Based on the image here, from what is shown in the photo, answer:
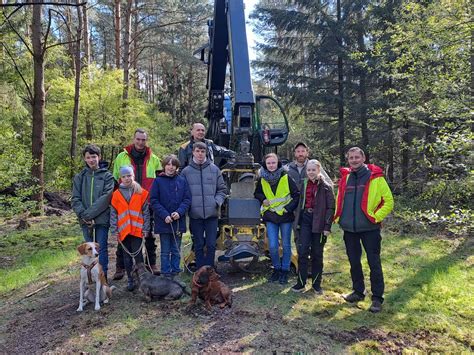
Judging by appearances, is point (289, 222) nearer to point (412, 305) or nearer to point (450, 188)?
point (412, 305)

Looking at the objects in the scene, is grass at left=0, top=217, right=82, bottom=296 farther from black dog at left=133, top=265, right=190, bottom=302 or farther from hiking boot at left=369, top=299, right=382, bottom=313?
hiking boot at left=369, top=299, right=382, bottom=313

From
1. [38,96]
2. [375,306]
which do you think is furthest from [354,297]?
[38,96]

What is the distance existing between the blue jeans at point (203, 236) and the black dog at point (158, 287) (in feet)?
1.78

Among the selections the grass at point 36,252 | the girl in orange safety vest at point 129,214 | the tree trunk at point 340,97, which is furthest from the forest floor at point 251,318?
the tree trunk at point 340,97

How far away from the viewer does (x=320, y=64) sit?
18531mm

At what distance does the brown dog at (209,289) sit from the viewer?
14.6 feet

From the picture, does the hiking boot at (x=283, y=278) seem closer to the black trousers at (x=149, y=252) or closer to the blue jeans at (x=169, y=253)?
the blue jeans at (x=169, y=253)

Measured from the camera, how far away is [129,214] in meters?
4.93

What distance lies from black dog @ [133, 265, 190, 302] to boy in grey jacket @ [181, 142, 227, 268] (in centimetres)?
56

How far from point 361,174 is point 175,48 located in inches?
650

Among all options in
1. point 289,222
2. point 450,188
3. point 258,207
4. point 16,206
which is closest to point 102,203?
point 258,207

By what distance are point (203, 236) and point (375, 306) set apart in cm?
238

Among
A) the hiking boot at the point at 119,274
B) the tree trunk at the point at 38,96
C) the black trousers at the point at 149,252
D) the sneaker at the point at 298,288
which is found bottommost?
the sneaker at the point at 298,288

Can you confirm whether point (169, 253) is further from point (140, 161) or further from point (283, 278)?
point (283, 278)
